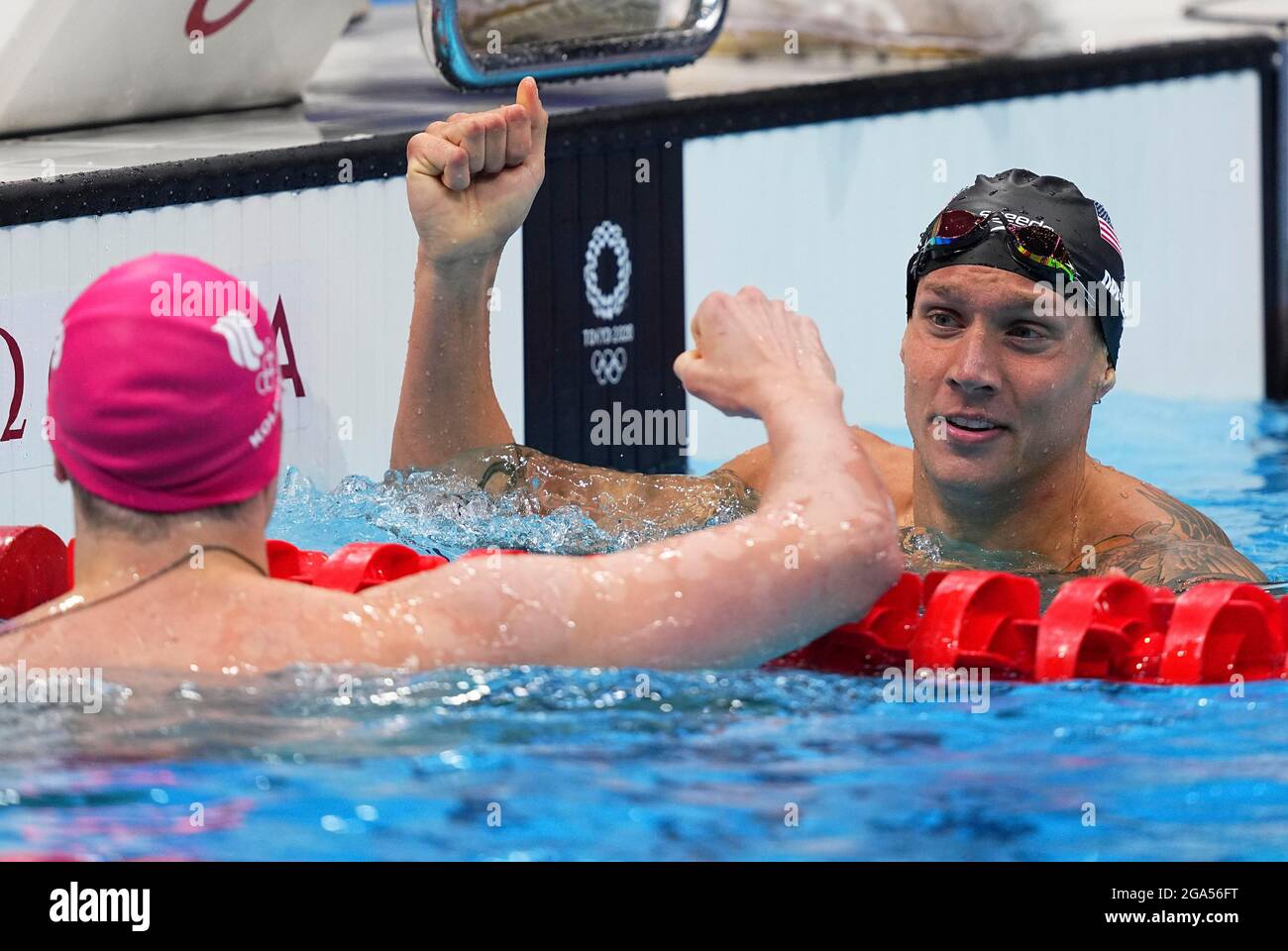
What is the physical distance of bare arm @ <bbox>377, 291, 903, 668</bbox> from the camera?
2127 mm

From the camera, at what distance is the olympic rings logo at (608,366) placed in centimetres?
509

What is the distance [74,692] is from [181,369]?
1.30 ft

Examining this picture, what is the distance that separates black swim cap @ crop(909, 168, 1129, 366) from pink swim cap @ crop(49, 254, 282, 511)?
1353mm

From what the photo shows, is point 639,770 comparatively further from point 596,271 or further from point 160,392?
point 596,271

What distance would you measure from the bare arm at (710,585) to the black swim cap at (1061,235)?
931mm

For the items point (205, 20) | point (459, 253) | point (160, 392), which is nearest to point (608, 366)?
point (205, 20)

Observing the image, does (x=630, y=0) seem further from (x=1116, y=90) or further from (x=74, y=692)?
(x=74, y=692)

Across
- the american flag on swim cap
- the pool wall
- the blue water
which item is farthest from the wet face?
the pool wall

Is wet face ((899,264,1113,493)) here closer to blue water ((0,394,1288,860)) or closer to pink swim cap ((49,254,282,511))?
blue water ((0,394,1288,860))

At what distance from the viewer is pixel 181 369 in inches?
80.0

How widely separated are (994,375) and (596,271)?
7.16 feet

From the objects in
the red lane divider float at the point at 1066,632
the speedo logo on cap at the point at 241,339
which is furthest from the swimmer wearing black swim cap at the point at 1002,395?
the speedo logo on cap at the point at 241,339

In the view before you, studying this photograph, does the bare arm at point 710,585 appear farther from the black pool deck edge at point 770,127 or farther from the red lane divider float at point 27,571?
the black pool deck edge at point 770,127
